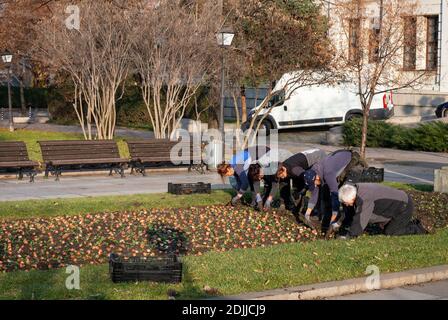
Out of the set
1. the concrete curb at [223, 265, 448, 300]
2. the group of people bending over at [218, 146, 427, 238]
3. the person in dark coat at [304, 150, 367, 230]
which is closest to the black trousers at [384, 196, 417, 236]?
the group of people bending over at [218, 146, 427, 238]

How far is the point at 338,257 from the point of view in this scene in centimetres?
1155

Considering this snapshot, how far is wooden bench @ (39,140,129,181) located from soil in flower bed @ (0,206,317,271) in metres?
6.28

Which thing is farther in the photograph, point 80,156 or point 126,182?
point 80,156

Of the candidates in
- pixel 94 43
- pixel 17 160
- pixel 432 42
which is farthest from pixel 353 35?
pixel 432 42

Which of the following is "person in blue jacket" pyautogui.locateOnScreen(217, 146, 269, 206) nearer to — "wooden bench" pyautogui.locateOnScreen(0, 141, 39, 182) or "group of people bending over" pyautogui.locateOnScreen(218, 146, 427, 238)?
"group of people bending over" pyautogui.locateOnScreen(218, 146, 427, 238)

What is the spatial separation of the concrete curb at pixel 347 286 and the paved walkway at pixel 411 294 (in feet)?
0.28

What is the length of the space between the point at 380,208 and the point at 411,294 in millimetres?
3196

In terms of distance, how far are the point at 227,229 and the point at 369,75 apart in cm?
1363

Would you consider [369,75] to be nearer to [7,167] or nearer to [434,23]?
[7,167]

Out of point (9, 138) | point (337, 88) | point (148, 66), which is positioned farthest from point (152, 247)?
point (337, 88)

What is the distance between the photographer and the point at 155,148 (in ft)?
75.5

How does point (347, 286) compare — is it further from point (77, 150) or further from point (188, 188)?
point (77, 150)

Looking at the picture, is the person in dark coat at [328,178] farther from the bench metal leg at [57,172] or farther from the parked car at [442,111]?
the parked car at [442,111]

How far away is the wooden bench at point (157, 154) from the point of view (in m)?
22.7
